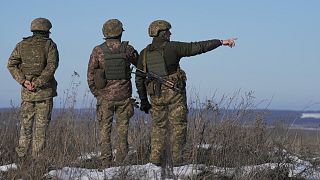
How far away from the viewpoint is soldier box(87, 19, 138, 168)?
8.67 meters

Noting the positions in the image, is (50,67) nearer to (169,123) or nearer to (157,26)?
(157,26)

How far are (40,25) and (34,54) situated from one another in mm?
423

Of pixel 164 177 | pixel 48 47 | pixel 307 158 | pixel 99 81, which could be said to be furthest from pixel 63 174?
pixel 307 158

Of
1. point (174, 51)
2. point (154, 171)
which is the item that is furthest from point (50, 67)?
point (154, 171)

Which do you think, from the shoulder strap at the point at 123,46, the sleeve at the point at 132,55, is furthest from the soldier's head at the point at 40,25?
the sleeve at the point at 132,55

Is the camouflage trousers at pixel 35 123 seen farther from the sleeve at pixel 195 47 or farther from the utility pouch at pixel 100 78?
the sleeve at pixel 195 47

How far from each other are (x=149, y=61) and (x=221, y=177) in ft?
6.32

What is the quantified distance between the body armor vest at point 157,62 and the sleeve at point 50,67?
139 centimetres

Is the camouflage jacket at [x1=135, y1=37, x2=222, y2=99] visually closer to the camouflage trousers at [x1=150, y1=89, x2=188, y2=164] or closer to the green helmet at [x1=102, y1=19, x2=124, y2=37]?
the camouflage trousers at [x1=150, y1=89, x2=188, y2=164]

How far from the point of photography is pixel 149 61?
28.2 feet

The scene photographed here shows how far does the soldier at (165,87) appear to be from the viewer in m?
8.49

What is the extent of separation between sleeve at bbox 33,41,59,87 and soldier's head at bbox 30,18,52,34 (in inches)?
8.8

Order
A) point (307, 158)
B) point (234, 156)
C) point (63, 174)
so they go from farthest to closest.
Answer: point (307, 158), point (234, 156), point (63, 174)

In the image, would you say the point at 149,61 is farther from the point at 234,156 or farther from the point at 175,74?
the point at 234,156
